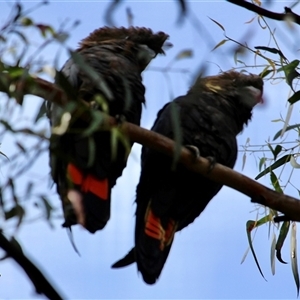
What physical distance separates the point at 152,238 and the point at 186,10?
3.85ft

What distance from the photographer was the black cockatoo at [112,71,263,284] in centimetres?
221

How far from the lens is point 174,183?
2340mm

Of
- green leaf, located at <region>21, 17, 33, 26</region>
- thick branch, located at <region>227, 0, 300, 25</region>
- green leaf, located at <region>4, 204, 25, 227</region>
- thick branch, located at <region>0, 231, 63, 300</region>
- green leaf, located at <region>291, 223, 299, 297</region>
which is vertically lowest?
thick branch, located at <region>0, 231, 63, 300</region>

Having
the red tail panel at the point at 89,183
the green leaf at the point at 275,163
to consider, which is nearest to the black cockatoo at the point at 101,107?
the red tail panel at the point at 89,183

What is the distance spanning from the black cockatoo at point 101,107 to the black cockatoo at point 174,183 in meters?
0.10

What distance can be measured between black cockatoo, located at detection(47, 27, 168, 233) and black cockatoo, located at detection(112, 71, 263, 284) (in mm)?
104

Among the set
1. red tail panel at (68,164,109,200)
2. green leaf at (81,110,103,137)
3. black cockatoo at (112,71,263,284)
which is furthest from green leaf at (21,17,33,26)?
black cockatoo at (112,71,263,284)

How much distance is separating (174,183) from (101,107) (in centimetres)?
51

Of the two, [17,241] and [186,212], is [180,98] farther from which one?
[17,241]

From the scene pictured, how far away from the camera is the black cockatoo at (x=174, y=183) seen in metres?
2.21

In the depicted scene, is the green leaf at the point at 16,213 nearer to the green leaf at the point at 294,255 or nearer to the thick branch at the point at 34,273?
the thick branch at the point at 34,273

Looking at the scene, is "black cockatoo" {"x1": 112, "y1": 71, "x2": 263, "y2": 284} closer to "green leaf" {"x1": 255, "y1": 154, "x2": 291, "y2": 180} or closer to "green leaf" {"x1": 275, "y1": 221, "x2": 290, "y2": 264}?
"green leaf" {"x1": 255, "y1": 154, "x2": 291, "y2": 180}

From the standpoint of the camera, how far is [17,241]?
1.25 meters

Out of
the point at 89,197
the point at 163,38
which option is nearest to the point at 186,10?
the point at 89,197
